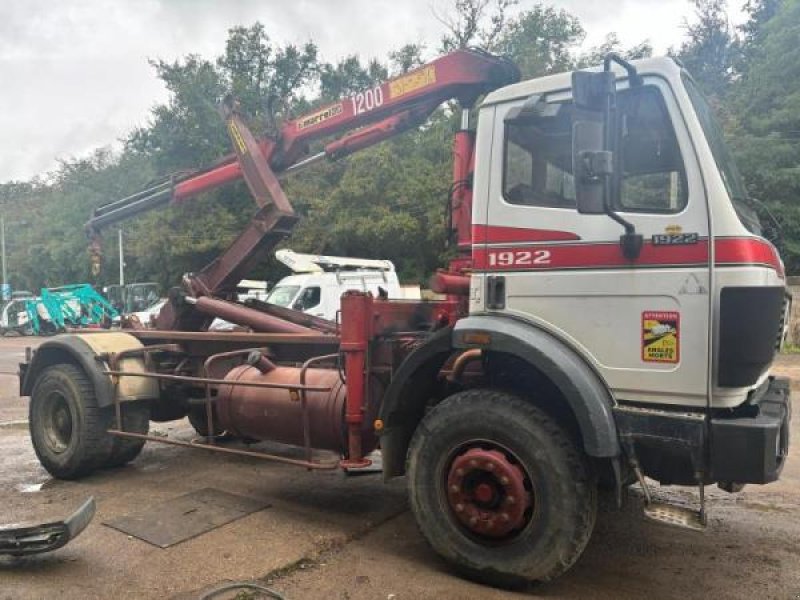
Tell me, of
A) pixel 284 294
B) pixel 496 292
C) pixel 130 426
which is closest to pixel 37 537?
pixel 130 426

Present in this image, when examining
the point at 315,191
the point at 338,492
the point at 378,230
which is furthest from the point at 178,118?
the point at 338,492

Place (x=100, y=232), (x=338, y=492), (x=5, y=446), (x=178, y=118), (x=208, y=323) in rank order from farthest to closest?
(x=178, y=118), (x=100, y=232), (x=5, y=446), (x=208, y=323), (x=338, y=492)

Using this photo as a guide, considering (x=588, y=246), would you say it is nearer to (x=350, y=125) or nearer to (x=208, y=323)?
(x=350, y=125)

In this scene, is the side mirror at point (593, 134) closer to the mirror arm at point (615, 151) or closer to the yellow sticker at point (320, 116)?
the mirror arm at point (615, 151)

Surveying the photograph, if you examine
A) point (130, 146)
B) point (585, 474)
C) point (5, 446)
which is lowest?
point (5, 446)

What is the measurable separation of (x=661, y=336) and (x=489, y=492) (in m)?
1.28

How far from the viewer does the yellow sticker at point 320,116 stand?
6535mm

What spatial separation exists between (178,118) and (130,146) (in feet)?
24.1

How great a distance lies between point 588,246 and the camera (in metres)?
3.74

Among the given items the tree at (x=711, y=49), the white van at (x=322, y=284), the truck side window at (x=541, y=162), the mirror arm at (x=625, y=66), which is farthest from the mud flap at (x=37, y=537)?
the tree at (x=711, y=49)

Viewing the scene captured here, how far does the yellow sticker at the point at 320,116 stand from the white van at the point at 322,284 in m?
8.97

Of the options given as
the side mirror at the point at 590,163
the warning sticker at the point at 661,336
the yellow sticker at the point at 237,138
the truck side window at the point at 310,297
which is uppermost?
the yellow sticker at the point at 237,138

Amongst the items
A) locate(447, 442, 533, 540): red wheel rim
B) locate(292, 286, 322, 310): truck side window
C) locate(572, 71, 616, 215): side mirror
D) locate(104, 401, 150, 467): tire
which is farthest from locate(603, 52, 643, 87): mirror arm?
locate(292, 286, 322, 310): truck side window

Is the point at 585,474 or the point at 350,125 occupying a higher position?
the point at 350,125
